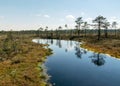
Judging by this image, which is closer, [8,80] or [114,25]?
[8,80]

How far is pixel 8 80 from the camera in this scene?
32.2m

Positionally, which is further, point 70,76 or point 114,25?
point 114,25

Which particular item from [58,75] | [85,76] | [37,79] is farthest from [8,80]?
[85,76]

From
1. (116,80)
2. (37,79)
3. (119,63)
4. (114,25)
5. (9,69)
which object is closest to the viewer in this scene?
(37,79)

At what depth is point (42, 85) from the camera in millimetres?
32312

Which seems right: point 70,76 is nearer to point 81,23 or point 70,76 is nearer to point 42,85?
point 42,85

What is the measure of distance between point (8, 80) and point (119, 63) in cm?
3259

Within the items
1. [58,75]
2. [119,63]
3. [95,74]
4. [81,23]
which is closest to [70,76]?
[58,75]

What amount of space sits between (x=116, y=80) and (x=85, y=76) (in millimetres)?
6056

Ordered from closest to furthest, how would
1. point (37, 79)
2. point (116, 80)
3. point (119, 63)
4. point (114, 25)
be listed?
point (37, 79) → point (116, 80) → point (119, 63) → point (114, 25)

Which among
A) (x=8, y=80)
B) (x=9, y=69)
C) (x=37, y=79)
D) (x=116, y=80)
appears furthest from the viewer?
(x=9, y=69)

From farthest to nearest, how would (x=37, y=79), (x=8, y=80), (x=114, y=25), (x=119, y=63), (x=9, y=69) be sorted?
(x=114, y=25) < (x=119, y=63) < (x=9, y=69) < (x=37, y=79) < (x=8, y=80)

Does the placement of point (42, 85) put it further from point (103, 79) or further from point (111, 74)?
point (111, 74)

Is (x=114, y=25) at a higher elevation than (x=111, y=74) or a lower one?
higher
